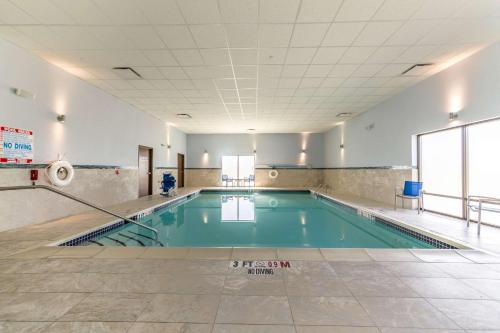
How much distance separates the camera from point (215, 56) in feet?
12.9

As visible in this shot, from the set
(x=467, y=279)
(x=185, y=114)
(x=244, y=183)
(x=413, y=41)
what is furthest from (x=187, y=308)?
(x=244, y=183)

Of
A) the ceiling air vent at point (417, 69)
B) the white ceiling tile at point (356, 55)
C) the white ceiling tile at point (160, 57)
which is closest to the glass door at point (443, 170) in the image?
the ceiling air vent at point (417, 69)

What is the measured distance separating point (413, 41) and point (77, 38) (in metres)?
4.62

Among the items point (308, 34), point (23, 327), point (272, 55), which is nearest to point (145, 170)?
point (272, 55)

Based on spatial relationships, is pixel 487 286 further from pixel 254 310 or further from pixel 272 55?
pixel 272 55

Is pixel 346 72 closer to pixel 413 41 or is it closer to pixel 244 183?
pixel 413 41

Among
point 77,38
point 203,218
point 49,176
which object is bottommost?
point 203,218

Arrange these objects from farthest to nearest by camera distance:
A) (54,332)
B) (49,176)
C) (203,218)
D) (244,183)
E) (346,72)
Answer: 1. (244,183)
2. (203,218)
3. (346,72)
4. (49,176)
5. (54,332)

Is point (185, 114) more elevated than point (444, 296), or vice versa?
point (185, 114)

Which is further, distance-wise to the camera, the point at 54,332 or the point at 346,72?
the point at 346,72

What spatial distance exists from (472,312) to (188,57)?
14.0 feet

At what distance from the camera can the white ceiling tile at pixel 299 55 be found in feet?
12.4

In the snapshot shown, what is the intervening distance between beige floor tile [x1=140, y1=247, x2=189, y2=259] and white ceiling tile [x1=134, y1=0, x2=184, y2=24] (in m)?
2.65

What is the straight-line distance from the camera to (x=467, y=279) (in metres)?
2.09
